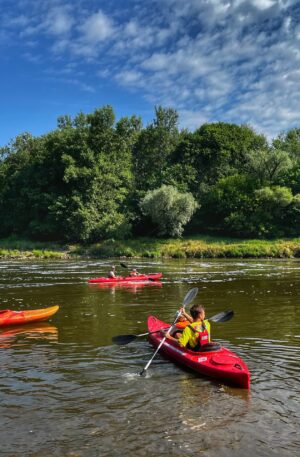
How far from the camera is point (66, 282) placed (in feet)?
73.6

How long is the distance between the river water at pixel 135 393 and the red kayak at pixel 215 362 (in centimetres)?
16

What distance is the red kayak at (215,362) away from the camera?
7324 millimetres

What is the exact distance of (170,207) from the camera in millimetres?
46750

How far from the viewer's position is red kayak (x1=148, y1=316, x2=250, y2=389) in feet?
24.0

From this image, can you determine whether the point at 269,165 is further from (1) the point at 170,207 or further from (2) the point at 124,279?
(2) the point at 124,279

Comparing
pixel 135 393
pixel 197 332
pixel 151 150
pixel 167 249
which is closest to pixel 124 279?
pixel 197 332

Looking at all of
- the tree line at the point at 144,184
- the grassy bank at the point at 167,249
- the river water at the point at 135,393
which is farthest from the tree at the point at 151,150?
the river water at the point at 135,393

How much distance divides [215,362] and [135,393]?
152 cm

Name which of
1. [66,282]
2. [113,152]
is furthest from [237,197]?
[66,282]

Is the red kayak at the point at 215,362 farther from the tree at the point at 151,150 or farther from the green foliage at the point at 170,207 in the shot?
the tree at the point at 151,150

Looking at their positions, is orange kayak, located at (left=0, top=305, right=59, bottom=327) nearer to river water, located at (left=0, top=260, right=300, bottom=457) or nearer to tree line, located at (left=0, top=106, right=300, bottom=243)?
river water, located at (left=0, top=260, right=300, bottom=457)

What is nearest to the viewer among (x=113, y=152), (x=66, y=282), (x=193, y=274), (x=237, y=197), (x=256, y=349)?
(x=256, y=349)

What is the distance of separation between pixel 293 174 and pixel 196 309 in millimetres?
46523

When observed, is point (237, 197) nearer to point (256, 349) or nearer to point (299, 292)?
point (299, 292)
